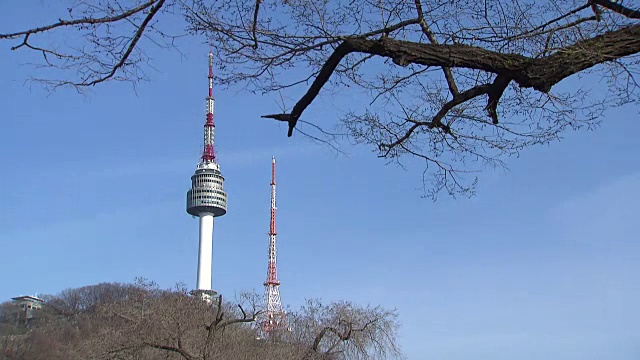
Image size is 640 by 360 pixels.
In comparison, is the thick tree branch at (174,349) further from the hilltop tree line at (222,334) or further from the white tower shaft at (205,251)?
the white tower shaft at (205,251)

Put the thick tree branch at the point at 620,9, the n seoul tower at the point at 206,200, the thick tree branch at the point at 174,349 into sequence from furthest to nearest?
the n seoul tower at the point at 206,200
the thick tree branch at the point at 174,349
the thick tree branch at the point at 620,9

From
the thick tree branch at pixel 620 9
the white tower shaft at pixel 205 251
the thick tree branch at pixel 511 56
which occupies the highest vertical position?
the white tower shaft at pixel 205 251

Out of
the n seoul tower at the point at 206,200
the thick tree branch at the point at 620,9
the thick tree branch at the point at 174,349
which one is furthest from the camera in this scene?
the n seoul tower at the point at 206,200

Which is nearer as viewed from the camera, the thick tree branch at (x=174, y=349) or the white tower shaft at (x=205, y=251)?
the thick tree branch at (x=174, y=349)

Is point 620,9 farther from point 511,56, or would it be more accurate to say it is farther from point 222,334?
point 222,334

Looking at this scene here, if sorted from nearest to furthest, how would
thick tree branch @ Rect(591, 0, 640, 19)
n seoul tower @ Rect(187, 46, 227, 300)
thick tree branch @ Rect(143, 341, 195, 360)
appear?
thick tree branch @ Rect(591, 0, 640, 19), thick tree branch @ Rect(143, 341, 195, 360), n seoul tower @ Rect(187, 46, 227, 300)

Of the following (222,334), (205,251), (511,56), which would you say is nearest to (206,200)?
(205,251)

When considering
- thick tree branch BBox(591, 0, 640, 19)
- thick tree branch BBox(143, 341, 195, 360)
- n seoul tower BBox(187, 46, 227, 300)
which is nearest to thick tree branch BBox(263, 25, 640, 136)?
thick tree branch BBox(591, 0, 640, 19)

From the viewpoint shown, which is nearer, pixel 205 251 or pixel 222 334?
pixel 222 334

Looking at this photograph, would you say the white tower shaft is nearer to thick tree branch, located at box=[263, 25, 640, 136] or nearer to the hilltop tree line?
the hilltop tree line

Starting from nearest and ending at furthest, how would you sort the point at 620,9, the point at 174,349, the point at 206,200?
1. the point at 620,9
2. the point at 174,349
3. the point at 206,200

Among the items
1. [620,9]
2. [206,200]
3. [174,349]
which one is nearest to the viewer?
[620,9]

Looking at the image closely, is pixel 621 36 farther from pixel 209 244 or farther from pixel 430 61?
pixel 209 244

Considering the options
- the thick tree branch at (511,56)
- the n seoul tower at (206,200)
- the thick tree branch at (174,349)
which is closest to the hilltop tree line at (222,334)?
the thick tree branch at (174,349)
